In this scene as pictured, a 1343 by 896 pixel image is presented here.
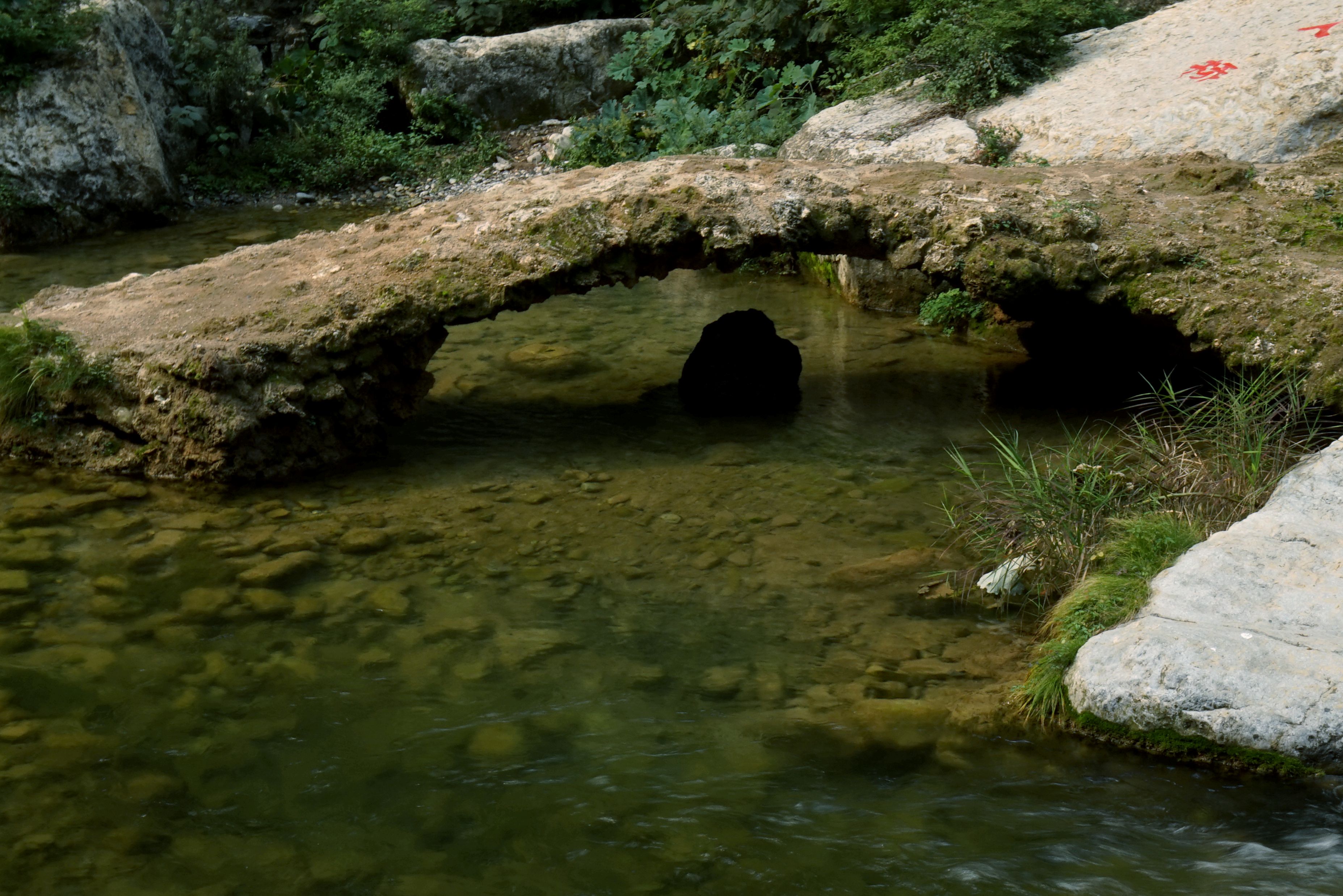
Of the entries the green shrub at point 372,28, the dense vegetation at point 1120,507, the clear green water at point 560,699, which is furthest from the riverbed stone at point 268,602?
the green shrub at point 372,28

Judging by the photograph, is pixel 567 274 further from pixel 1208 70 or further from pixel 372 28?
pixel 372 28

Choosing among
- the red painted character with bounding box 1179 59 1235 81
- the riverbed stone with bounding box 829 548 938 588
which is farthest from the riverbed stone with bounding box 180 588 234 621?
the red painted character with bounding box 1179 59 1235 81

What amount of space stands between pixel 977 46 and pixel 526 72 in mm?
7418

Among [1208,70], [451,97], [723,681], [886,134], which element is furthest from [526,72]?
[723,681]

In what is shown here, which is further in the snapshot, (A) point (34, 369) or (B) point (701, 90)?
(B) point (701, 90)

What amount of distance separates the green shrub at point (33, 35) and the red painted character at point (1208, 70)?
412 inches

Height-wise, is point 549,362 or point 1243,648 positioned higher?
point 549,362

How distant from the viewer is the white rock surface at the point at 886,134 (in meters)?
9.01

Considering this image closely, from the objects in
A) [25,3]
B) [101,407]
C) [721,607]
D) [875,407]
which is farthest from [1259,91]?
[25,3]

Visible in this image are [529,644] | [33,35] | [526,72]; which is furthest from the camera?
[526,72]

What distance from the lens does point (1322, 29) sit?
8.23 metres

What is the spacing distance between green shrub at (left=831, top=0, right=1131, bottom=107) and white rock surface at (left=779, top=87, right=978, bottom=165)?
206 millimetres

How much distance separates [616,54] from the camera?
50.6 feet

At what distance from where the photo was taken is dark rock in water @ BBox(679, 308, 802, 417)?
693 cm
